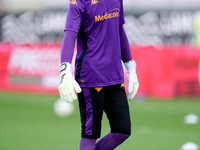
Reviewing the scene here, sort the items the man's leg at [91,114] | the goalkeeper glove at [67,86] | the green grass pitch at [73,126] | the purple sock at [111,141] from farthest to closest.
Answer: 1. the green grass pitch at [73,126]
2. the purple sock at [111,141]
3. the man's leg at [91,114]
4. the goalkeeper glove at [67,86]

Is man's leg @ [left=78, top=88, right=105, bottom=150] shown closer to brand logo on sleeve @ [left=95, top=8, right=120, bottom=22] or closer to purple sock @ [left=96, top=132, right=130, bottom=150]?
purple sock @ [left=96, top=132, right=130, bottom=150]

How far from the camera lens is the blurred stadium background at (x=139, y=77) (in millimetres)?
6264

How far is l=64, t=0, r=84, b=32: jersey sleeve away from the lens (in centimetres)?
349

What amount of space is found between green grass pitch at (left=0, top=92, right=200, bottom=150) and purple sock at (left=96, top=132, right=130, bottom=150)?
172cm

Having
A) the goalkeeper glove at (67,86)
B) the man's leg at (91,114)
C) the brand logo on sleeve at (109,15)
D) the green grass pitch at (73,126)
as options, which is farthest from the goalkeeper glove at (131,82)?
the green grass pitch at (73,126)

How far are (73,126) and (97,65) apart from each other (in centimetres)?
354

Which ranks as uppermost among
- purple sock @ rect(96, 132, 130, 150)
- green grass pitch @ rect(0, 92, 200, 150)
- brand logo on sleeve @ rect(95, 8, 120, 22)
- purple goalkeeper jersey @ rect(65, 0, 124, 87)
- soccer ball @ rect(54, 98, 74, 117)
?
brand logo on sleeve @ rect(95, 8, 120, 22)

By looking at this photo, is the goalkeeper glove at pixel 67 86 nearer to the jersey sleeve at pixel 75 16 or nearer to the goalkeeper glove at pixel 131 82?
the jersey sleeve at pixel 75 16

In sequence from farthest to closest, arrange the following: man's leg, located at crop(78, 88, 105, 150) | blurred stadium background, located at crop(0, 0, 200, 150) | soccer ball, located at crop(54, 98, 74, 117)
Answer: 1. soccer ball, located at crop(54, 98, 74, 117)
2. blurred stadium background, located at crop(0, 0, 200, 150)
3. man's leg, located at crop(78, 88, 105, 150)

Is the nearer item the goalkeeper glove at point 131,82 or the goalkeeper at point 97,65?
the goalkeeper at point 97,65

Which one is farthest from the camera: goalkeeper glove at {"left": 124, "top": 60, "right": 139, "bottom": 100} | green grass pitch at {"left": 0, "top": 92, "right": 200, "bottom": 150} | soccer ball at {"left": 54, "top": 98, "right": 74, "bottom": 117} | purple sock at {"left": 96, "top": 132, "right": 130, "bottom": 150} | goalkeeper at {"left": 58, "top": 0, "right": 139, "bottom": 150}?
soccer ball at {"left": 54, "top": 98, "right": 74, "bottom": 117}

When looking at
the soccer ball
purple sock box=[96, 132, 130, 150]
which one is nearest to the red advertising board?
the soccer ball

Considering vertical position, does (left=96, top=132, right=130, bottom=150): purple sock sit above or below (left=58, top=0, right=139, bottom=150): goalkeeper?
below

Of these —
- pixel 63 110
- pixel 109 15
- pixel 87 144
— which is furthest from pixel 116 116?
pixel 63 110
